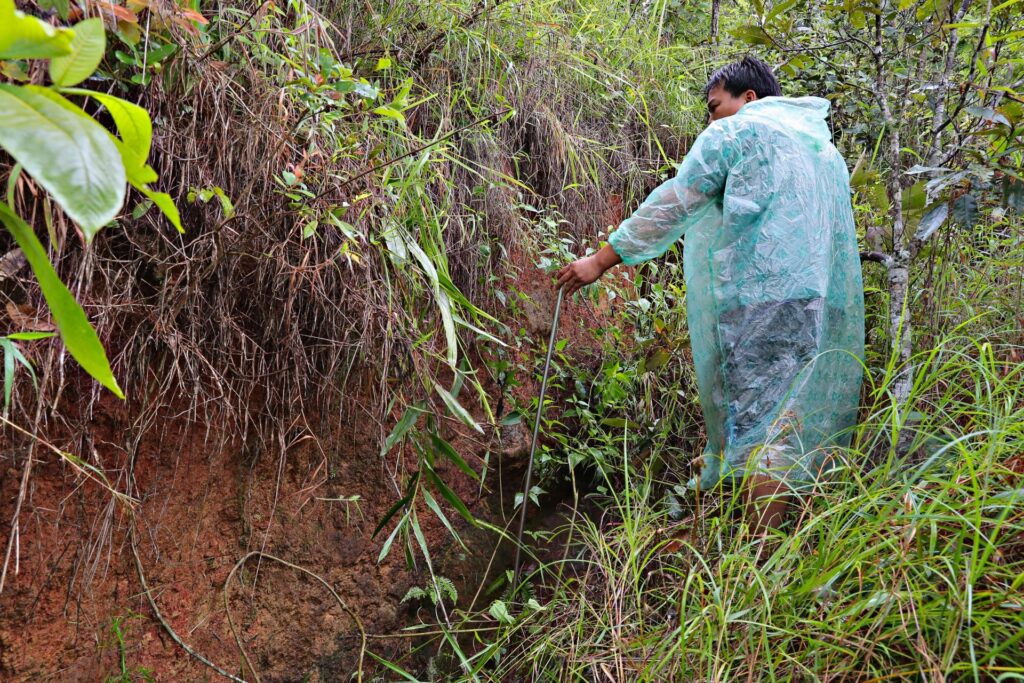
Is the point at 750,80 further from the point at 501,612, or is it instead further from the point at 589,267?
the point at 501,612

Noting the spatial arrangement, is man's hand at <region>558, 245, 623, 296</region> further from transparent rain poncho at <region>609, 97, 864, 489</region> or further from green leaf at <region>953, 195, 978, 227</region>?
green leaf at <region>953, 195, 978, 227</region>

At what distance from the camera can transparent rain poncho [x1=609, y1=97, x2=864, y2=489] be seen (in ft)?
7.12

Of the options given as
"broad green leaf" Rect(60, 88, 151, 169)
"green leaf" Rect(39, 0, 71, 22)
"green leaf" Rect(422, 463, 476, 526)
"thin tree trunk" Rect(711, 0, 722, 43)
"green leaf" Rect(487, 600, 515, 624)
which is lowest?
"green leaf" Rect(487, 600, 515, 624)

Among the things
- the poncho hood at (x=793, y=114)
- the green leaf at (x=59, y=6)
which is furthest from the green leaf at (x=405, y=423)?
the poncho hood at (x=793, y=114)

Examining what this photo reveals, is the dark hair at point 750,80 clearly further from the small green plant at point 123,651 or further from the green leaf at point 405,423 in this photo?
the small green plant at point 123,651

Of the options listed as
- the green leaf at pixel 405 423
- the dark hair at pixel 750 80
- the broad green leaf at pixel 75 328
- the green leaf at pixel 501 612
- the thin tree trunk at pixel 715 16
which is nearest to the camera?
the broad green leaf at pixel 75 328

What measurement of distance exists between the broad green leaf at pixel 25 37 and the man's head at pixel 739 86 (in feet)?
7.10

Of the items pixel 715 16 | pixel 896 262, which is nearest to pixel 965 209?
pixel 896 262

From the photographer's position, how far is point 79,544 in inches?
66.2

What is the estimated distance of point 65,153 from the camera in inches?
23.4

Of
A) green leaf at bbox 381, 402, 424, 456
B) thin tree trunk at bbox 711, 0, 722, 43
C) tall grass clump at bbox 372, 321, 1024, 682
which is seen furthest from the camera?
A: thin tree trunk at bbox 711, 0, 722, 43

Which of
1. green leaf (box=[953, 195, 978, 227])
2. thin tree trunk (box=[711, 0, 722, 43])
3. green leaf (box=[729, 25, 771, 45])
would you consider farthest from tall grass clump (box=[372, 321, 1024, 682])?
thin tree trunk (box=[711, 0, 722, 43])

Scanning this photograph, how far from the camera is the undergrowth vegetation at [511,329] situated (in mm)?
1447

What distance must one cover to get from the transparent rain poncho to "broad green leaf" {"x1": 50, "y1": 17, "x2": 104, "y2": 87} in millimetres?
1680
